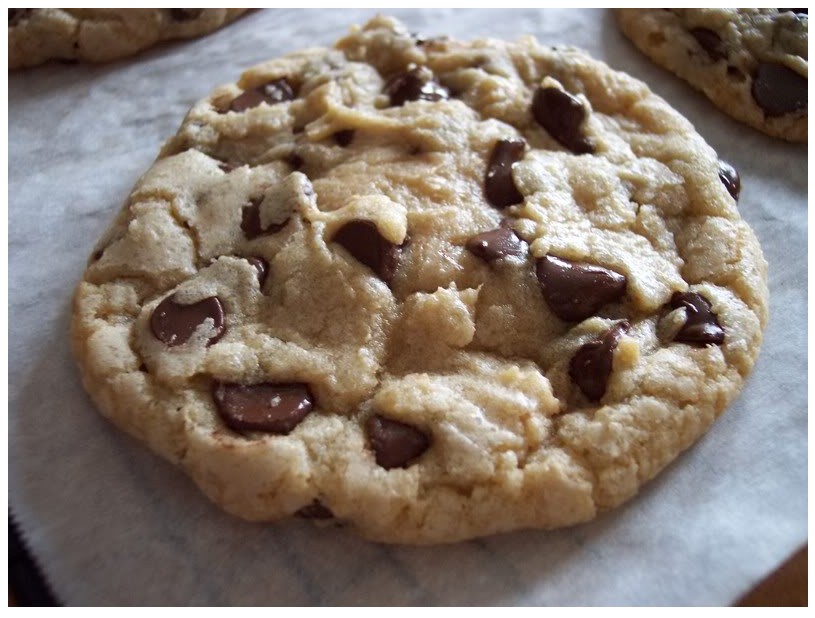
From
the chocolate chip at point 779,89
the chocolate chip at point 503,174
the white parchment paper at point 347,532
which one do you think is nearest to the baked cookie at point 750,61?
the chocolate chip at point 779,89

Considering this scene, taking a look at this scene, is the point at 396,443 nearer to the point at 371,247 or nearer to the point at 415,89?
the point at 371,247

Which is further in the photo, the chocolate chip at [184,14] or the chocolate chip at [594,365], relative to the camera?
the chocolate chip at [184,14]

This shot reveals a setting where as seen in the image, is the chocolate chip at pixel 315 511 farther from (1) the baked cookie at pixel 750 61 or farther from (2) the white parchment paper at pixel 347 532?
(1) the baked cookie at pixel 750 61

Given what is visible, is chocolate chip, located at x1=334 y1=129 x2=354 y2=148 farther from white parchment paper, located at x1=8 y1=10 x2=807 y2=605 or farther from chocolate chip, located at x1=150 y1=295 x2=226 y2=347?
white parchment paper, located at x1=8 y1=10 x2=807 y2=605

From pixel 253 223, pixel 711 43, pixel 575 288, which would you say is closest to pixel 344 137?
pixel 253 223

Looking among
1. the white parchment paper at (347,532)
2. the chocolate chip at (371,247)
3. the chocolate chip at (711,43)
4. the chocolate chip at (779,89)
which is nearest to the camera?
the white parchment paper at (347,532)

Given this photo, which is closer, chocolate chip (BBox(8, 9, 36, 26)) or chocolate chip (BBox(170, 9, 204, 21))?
chocolate chip (BBox(8, 9, 36, 26))

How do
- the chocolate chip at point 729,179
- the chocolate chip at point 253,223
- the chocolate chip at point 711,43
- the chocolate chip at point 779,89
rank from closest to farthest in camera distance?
1. the chocolate chip at point 253,223
2. the chocolate chip at point 729,179
3. the chocolate chip at point 779,89
4. the chocolate chip at point 711,43

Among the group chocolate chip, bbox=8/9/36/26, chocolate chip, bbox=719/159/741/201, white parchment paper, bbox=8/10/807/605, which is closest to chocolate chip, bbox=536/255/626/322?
white parchment paper, bbox=8/10/807/605
